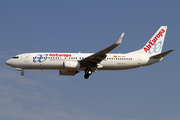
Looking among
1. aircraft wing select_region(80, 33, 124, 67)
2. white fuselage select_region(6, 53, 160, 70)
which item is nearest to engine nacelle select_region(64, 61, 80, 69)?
white fuselage select_region(6, 53, 160, 70)

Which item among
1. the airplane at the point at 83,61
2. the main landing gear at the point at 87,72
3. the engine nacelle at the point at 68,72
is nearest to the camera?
the airplane at the point at 83,61

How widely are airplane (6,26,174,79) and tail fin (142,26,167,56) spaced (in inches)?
33.4

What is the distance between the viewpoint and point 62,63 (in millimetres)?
51000

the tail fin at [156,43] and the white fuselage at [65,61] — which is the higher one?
the tail fin at [156,43]

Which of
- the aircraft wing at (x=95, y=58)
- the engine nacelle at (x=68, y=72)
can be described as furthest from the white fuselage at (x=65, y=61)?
the engine nacelle at (x=68, y=72)

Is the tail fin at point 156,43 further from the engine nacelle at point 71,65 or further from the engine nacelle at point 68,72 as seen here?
the engine nacelle at point 68,72

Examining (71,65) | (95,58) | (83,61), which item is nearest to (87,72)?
(83,61)

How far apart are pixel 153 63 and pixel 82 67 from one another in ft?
36.4

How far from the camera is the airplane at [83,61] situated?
5069cm

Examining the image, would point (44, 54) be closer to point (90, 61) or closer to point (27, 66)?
point (27, 66)

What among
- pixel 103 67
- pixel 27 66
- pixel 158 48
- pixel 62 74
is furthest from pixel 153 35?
pixel 27 66

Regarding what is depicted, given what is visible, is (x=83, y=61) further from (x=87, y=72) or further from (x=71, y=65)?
(x=87, y=72)

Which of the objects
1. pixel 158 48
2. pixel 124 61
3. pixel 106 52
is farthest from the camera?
pixel 158 48

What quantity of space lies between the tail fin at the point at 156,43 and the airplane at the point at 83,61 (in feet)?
2.78
